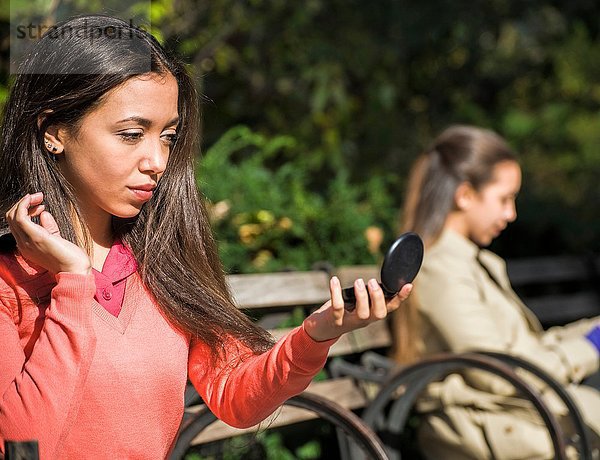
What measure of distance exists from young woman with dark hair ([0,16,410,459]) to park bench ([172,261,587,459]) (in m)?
0.70

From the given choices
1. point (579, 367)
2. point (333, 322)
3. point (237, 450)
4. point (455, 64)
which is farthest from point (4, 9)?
point (455, 64)

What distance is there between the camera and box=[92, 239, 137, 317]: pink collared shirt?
210 centimetres

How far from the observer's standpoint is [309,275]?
369 centimetres

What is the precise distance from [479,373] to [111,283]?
1849 mm

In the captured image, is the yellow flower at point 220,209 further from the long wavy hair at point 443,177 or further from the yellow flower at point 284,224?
the long wavy hair at point 443,177

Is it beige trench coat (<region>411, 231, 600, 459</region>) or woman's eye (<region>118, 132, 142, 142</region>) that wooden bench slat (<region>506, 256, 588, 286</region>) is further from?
woman's eye (<region>118, 132, 142, 142</region>)

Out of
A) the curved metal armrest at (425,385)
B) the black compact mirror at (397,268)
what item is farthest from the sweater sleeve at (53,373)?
the curved metal armrest at (425,385)

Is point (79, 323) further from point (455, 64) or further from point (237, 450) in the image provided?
point (455, 64)

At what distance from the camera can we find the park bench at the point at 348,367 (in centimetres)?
321

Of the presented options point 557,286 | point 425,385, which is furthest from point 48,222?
point 557,286

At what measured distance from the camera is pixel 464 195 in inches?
158

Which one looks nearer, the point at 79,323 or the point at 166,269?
the point at 79,323

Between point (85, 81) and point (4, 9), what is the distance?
271 cm

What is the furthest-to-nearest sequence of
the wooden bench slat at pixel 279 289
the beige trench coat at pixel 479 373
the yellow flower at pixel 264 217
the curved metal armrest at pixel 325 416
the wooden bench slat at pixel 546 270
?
1. the wooden bench slat at pixel 546 270
2. the yellow flower at pixel 264 217
3. the beige trench coat at pixel 479 373
4. the wooden bench slat at pixel 279 289
5. the curved metal armrest at pixel 325 416
